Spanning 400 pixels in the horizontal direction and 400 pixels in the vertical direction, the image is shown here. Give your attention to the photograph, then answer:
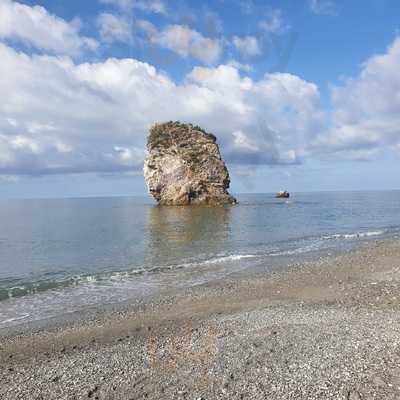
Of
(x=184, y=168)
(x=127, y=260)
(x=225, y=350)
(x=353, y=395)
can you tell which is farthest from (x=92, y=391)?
(x=184, y=168)

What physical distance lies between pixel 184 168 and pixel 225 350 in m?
101

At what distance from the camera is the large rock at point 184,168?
112 m

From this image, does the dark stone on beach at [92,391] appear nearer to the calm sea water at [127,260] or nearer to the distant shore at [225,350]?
the distant shore at [225,350]

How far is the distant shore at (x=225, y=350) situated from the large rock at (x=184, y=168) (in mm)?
93631

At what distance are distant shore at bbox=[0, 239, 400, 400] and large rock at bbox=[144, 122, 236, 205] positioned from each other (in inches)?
3686

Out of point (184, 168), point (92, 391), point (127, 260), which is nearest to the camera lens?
point (92, 391)

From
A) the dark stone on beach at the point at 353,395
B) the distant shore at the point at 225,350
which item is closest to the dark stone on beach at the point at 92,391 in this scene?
the distant shore at the point at 225,350

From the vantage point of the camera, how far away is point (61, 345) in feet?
42.0

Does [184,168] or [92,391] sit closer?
[92,391]

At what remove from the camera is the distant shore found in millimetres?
8828

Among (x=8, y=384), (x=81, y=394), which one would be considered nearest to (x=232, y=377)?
(x=81, y=394)

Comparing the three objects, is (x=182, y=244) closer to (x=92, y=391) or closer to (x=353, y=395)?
(x=92, y=391)

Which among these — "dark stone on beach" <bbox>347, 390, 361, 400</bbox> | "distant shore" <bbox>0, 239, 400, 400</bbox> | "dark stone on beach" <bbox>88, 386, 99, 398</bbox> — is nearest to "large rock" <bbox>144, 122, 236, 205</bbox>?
"distant shore" <bbox>0, 239, 400, 400</bbox>

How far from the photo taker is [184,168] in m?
111
